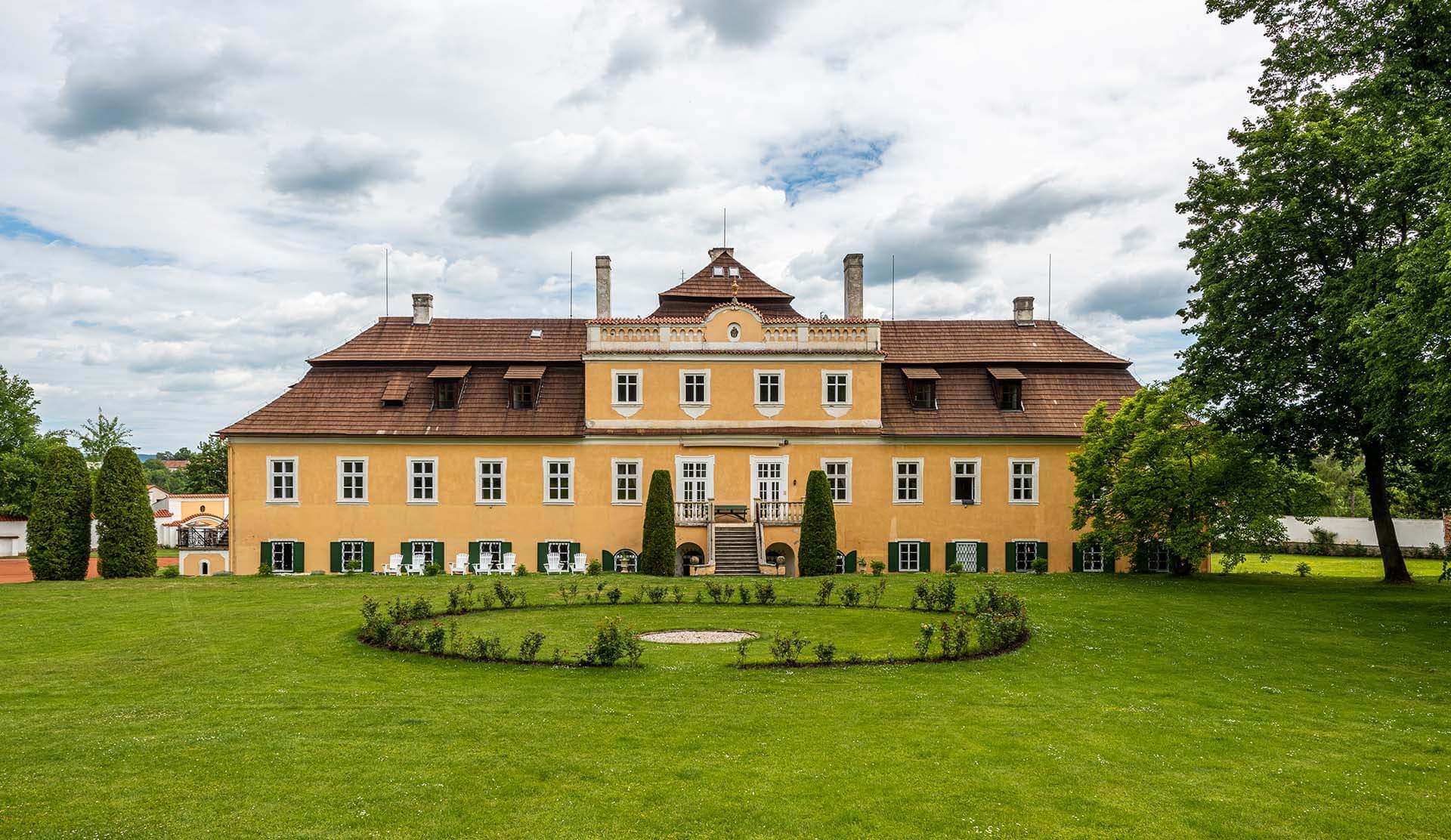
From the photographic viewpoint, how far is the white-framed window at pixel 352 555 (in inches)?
1266

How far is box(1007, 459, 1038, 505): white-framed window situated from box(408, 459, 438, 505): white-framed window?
20896mm

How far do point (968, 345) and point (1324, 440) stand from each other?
517 inches

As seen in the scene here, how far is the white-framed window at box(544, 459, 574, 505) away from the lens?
32.8m

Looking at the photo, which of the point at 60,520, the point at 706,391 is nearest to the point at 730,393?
the point at 706,391

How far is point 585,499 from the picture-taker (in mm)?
32750

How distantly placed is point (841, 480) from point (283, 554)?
20.3 m

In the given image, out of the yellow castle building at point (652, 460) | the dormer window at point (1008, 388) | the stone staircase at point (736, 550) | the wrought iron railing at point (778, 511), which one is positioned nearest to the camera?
the stone staircase at point (736, 550)

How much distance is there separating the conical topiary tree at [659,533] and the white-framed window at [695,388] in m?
4.08

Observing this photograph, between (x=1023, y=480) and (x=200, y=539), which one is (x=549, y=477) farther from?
(x=1023, y=480)

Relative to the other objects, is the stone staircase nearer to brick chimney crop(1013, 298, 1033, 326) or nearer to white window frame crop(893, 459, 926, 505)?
white window frame crop(893, 459, 926, 505)

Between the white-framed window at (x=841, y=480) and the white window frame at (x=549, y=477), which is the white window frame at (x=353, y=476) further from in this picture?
the white-framed window at (x=841, y=480)

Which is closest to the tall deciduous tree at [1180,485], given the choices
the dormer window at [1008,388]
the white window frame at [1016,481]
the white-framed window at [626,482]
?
the white window frame at [1016,481]

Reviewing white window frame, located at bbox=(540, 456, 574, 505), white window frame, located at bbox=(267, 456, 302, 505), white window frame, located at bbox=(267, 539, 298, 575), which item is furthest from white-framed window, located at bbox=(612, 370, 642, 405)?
white window frame, located at bbox=(267, 539, 298, 575)

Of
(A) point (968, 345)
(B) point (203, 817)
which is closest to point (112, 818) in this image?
(B) point (203, 817)
